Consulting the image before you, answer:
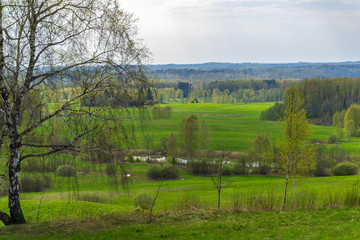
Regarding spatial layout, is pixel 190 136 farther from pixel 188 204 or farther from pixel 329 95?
pixel 329 95

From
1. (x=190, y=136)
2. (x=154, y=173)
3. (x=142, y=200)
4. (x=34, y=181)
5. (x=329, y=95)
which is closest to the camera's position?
(x=34, y=181)

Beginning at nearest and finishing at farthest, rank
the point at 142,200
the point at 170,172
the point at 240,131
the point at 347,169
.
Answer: the point at 142,200, the point at 170,172, the point at 347,169, the point at 240,131

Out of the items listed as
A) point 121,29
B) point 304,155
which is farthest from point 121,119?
point 304,155

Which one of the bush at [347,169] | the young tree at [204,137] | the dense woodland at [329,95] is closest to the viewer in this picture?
the bush at [347,169]

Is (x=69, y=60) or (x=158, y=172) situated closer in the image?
(x=69, y=60)

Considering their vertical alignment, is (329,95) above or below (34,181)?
above

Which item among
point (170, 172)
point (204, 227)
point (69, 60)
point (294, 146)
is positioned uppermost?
point (69, 60)

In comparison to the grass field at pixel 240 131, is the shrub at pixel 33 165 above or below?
above

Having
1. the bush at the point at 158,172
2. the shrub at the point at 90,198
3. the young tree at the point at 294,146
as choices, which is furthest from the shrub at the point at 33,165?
the bush at the point at 158,172

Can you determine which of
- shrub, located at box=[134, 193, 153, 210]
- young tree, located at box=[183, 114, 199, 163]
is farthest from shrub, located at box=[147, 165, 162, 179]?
shrub, located at box=[134, 193, 153, 210]

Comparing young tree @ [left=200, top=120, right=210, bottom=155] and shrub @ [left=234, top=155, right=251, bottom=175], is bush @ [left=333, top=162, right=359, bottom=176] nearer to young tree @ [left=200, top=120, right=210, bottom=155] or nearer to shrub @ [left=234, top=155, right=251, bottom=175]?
shrub @ [left=234, top=155, right=251, bottom=175]

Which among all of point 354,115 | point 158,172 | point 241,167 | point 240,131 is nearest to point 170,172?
point 158,172

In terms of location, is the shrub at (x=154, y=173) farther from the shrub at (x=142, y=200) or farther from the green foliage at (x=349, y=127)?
the green foliage at (x=349, y=127)

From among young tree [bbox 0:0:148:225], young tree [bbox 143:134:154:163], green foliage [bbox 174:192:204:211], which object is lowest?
young tree [bbox 143:134:154:163]
